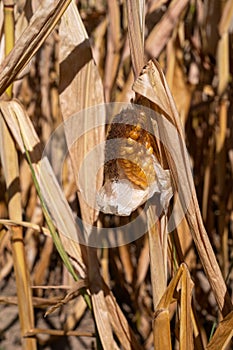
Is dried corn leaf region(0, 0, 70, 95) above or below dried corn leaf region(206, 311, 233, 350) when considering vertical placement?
above

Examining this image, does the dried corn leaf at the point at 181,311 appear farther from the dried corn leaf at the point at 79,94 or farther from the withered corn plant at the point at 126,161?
the dried corn leaf at the point at 79,94

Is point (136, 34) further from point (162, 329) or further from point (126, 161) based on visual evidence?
point (162, 329)

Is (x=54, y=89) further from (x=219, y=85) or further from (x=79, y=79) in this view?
(x=79, y=79)

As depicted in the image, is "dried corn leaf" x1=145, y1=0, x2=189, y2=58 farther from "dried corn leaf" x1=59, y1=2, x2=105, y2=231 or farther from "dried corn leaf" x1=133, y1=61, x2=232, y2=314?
"dried corn leaf" x1=133, y1=61, x2=232, y2=314

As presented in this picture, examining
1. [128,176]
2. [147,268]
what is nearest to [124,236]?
[147,268]

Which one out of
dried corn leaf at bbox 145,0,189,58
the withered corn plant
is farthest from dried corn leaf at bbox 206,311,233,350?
dried corn leaf at bbox 145,0,189,58

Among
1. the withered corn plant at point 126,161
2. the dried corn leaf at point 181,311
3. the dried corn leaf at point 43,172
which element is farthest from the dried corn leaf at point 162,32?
the dried corn leaf at point 181,311
